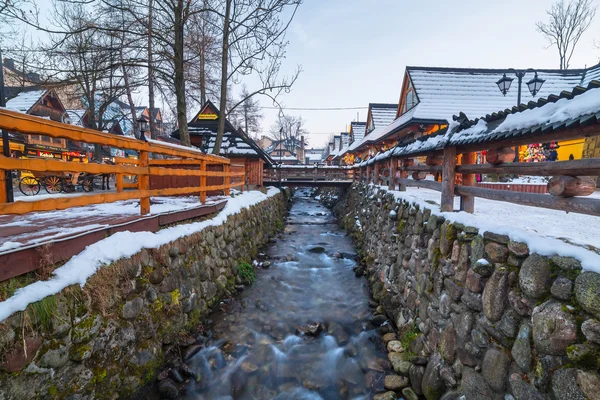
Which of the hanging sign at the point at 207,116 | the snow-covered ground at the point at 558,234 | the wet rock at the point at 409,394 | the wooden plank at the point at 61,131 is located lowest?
the wet rock at the point at 409,394

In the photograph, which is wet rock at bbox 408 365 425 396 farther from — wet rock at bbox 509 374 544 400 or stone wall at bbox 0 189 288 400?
stone wall at bbox 0 189 288 400

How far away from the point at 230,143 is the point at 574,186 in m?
15.3

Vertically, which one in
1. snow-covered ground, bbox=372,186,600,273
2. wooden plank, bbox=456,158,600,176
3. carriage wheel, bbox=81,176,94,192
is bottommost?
snow-covered ground, bbox=372,186,600,273

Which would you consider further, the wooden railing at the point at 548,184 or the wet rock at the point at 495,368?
the wet rock at the point at 495,368

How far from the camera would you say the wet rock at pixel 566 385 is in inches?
74.5

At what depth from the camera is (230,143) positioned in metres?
16.1

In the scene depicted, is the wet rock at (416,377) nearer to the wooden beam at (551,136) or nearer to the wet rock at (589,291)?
the wet rock at (589,291)

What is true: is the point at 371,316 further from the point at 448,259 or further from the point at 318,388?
the point at 448,259

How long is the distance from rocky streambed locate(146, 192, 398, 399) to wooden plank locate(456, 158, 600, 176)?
9.89 feet

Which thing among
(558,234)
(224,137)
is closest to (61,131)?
(558,234)

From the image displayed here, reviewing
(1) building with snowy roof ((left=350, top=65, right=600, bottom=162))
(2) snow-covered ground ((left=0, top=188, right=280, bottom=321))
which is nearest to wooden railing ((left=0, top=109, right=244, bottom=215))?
(2) snow-covered ground ((left=0, top=188, right=280, bottom=321))

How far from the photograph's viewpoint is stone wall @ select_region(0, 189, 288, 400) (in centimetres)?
237

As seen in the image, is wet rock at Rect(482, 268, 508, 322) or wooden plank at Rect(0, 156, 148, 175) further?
wet rock at Rect(482, 268, 508, 322)

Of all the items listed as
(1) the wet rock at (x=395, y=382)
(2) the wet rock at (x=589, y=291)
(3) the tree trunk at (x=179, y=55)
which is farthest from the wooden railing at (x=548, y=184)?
(3) the tree trunk at (x=179, y=55)
